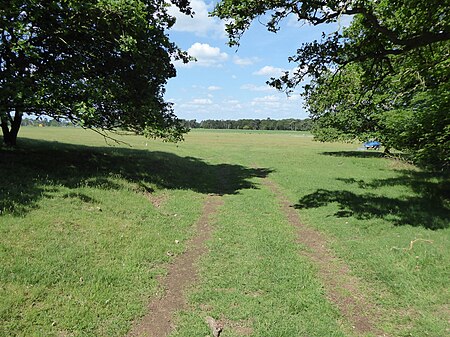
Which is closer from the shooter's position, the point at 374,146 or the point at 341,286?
the point at 341,286

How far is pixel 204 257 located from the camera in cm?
796

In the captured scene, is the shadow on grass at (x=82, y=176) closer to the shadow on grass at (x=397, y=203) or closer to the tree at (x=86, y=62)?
the tree at (x=86, y=62)

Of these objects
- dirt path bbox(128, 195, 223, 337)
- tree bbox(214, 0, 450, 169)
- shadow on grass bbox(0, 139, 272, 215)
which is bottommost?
dirt path bbox(128, 195, 223, 337)

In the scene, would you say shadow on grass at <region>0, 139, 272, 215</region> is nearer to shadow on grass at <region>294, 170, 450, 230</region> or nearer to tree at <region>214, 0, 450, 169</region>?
shadow on grass at <region>294, 170, 450, 230</region>

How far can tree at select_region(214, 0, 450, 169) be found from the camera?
9500 mm

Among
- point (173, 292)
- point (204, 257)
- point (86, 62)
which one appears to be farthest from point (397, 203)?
point (86, 62)

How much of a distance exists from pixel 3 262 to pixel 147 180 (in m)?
9.86

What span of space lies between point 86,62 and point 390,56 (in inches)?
544

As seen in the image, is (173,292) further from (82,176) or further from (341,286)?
A: (82,176)

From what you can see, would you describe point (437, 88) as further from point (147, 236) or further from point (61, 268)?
point (61, 268)

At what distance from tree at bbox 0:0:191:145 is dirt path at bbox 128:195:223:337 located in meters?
6.74

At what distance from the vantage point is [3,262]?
6145 millimetres

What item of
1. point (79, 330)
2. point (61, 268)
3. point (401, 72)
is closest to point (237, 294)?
point (79, 330)

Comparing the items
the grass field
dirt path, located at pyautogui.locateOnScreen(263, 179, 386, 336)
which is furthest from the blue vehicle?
dirt path, located at pyautogui.locateOnScreen(263, 179, 386, 336)
